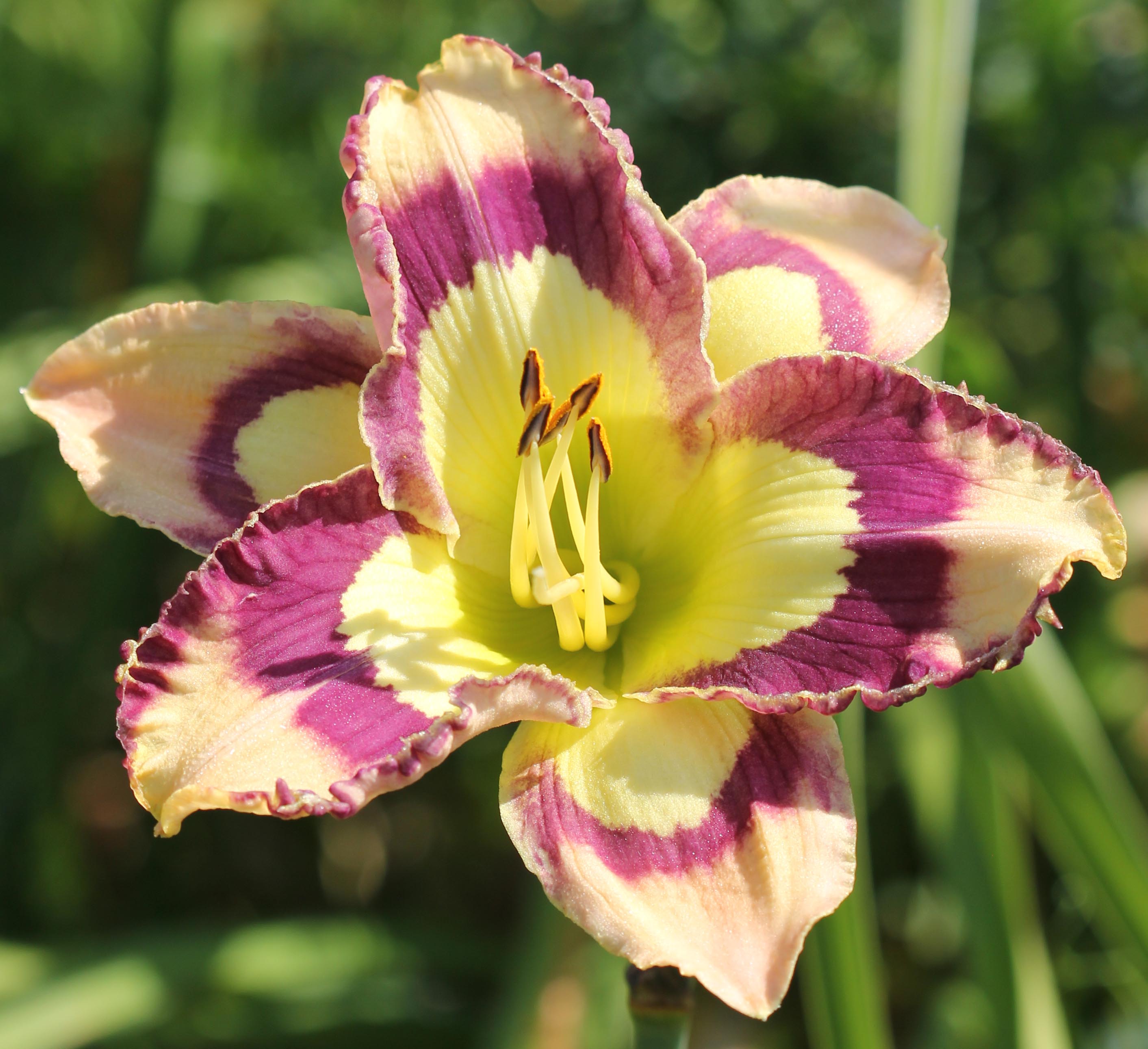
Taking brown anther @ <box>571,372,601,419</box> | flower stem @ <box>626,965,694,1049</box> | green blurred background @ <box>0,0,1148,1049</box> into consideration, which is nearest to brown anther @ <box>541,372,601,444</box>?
brown anther @ <box>571,372,601,419</box>

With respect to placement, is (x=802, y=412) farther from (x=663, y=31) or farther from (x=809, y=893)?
(x=663, y=31)

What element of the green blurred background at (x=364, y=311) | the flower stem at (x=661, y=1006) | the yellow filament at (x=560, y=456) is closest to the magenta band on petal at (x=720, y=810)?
the flower stem at (x=661, y=1006)

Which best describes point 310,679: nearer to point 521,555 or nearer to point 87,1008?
point 521,555

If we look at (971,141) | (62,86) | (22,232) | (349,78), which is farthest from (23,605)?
(971,141)

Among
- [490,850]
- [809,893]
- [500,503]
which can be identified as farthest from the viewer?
[490,850]

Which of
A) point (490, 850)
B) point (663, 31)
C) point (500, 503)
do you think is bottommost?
point (490, 850)

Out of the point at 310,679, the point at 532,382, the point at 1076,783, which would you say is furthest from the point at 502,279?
the point at 1076,783

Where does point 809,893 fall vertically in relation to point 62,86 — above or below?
below
